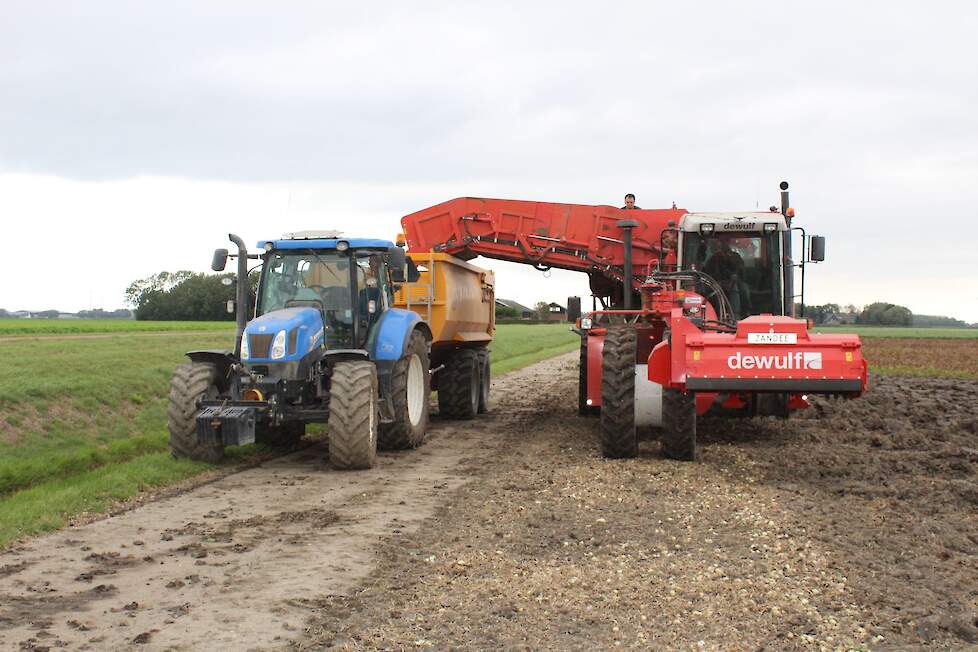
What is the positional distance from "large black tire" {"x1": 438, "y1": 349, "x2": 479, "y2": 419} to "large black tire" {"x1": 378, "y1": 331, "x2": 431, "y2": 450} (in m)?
2.73

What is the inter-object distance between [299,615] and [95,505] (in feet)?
13.4

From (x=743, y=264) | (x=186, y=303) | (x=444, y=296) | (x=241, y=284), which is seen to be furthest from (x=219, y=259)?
(x=186, y=303)

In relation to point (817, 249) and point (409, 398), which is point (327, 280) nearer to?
point (409, 398)

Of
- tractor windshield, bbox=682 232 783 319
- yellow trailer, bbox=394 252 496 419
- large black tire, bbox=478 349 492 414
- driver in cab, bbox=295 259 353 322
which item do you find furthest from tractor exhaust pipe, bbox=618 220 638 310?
large black tire, bbox=478 349 492 414

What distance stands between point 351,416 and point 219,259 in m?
2.58

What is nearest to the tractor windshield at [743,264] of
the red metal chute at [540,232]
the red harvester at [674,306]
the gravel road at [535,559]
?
the red harvester at [674,306]

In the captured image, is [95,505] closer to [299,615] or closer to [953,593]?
[299,615]

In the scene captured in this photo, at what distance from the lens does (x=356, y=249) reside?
39.4ft

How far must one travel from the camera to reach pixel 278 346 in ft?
35.2

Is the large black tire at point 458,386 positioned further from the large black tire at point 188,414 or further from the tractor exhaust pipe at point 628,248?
the large black tire at point 188,414

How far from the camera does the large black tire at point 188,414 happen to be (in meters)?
10.8

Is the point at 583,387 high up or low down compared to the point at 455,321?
down

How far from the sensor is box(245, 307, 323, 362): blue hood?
35.2ft

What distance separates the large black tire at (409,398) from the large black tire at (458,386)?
8.97 feet
